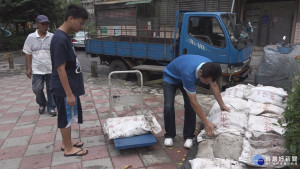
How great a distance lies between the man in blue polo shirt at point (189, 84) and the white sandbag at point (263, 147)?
41 cm

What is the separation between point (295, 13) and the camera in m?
9.55

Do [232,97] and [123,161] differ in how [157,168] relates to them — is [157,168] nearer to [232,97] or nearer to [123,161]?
[123,161]

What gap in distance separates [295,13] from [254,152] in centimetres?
923

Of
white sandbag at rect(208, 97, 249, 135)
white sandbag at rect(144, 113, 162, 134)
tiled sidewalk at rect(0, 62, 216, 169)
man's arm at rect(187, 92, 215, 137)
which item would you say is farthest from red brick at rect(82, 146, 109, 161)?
white sandbag at rect(208, 97, 249, 135)

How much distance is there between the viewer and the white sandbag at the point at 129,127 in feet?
9.95

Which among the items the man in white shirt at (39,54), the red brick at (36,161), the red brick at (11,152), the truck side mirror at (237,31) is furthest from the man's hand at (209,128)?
the truck side mirror at (237,31)

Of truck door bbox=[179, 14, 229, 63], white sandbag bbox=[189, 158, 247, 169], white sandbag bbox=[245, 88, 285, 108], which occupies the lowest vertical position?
white sandbag bbox=[189, 158, 247, 169]

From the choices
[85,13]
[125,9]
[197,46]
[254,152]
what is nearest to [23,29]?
[125,9]

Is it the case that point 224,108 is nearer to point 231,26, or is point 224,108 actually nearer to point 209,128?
point 209,128

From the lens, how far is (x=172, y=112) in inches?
121

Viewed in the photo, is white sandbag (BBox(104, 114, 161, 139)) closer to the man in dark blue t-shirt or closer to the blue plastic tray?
the blue plastic tray

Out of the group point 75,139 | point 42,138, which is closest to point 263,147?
point 75,139

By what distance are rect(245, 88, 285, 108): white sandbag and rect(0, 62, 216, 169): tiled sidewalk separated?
1.18m

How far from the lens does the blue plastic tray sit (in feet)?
9.41
